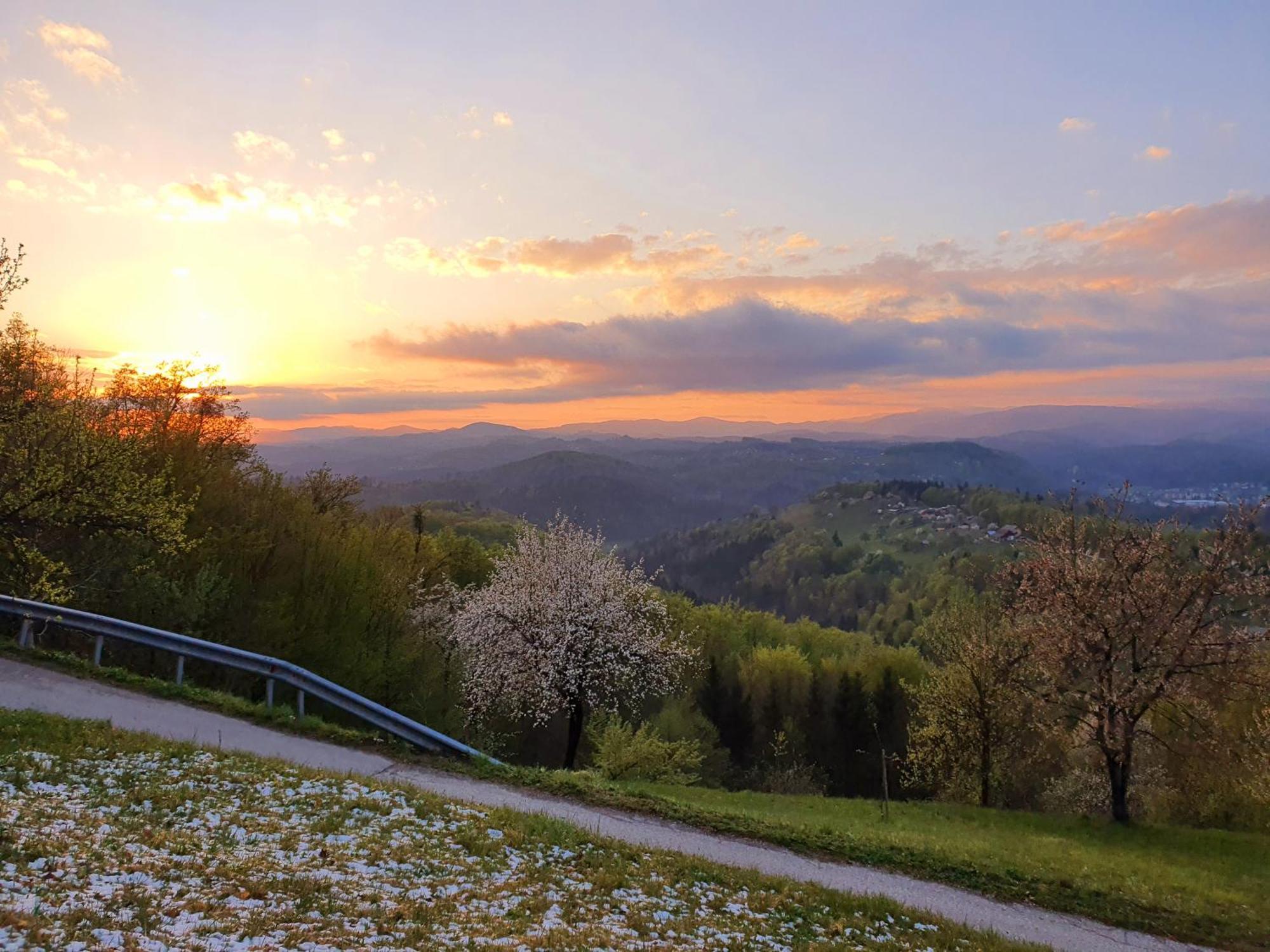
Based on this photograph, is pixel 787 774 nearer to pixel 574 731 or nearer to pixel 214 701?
pixel 574 731

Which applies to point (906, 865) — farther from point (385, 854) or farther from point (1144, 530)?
point (1144, 530)

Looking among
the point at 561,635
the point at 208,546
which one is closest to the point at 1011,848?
the point at 561,635

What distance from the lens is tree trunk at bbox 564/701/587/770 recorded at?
95.9ft

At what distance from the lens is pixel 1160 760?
4275 cm

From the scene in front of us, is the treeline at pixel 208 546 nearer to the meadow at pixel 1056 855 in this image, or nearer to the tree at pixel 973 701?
the tree at pixel 973 701

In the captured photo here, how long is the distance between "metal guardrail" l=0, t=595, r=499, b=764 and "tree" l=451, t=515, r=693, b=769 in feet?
41.1

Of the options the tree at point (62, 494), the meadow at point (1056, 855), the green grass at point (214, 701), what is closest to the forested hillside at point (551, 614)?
the tree at point (62, 494)

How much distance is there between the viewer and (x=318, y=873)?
8.91 meters

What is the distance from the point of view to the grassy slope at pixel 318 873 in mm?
7176

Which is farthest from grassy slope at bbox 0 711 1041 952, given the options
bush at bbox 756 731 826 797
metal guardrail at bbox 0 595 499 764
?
bush at bbox 756 731 826 797

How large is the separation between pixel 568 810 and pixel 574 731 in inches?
653

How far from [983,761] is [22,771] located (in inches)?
1449

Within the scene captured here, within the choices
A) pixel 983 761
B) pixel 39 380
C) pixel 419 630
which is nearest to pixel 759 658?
pixel 983 761

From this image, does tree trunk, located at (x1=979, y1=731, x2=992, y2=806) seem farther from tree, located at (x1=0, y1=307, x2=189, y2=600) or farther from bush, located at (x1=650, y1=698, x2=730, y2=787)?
tree, located at (x1=0, y1=307, x2=189, y2=600)
